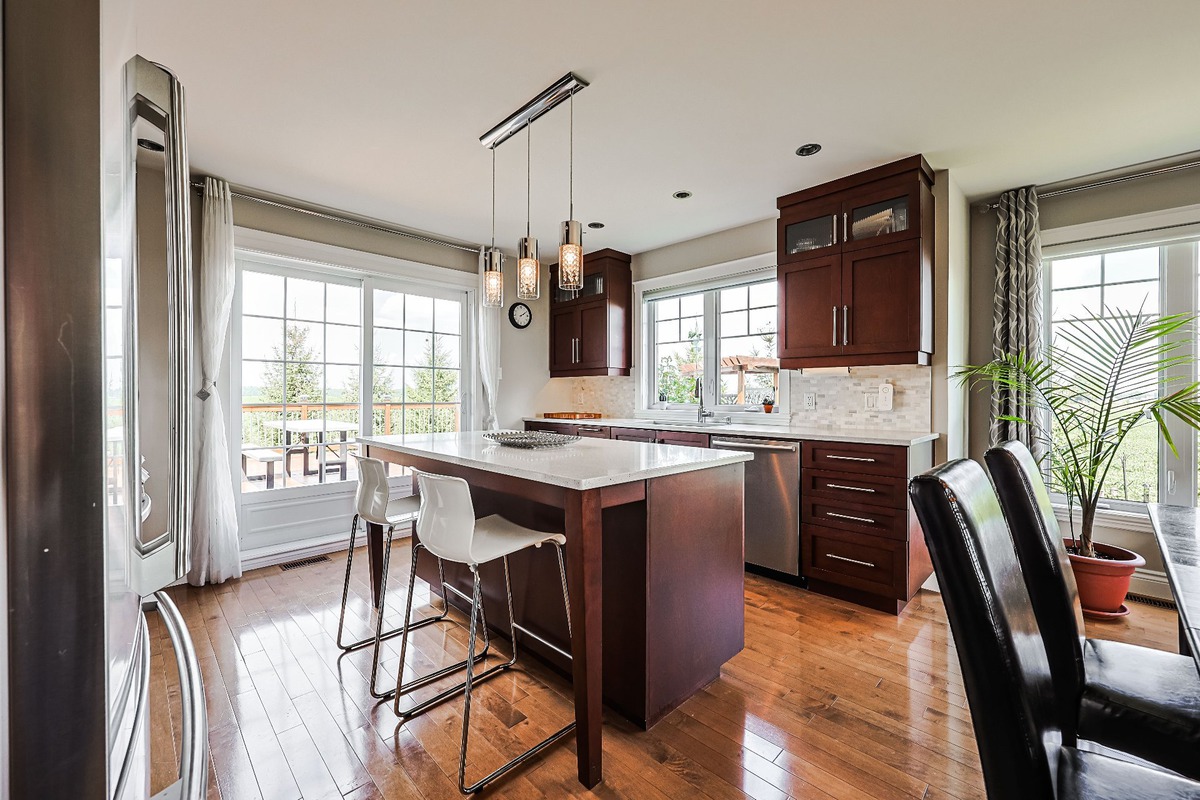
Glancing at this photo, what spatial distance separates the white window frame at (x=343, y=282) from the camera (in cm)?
348

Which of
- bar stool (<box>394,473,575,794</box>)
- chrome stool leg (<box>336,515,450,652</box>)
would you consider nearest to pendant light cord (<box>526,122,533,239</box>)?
bar stool (<box>394,473,575,794</box>)

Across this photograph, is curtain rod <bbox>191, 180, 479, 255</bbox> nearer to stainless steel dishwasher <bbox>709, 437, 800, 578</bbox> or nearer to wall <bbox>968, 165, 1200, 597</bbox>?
stainless steel dishwasher <bbox>709, 437, 800, 578</bbox>

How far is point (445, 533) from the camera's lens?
68.6 inches

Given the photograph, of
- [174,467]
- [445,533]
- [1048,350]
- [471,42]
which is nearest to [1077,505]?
[1048,350]

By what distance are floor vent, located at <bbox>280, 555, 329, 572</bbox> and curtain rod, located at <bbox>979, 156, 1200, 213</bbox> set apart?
5082 millimetres

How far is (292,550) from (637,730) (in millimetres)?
2940

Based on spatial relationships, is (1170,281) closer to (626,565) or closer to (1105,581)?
(1105,581)

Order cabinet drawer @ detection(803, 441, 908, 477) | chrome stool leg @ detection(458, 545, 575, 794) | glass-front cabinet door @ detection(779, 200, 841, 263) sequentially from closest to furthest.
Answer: chrome stool leg @ detection(458, 545, 575, 794) < cabinet drawer @ detection(803, 441, 908, 477) < glass-front cabinet door @ detection(779, 200, 841, 263)

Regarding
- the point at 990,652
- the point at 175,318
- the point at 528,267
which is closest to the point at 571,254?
the point at 528,267

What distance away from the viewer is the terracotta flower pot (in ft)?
8.56

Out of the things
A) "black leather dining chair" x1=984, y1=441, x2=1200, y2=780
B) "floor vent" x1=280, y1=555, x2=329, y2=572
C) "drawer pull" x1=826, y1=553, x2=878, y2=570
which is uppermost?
"black leather dining chair" x1=984, y1=441, x2=1200, y2=780

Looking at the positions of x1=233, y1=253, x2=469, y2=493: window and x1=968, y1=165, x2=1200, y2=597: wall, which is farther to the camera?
x1=233, y1=253, x2=469, y2=493: window

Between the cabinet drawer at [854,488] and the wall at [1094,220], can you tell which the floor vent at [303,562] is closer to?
the cabinet drawer at [854,488]

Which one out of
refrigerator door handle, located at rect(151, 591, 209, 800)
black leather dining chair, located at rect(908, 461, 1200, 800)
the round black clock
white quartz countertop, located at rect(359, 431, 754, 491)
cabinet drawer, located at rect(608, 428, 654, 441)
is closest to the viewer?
refrigerator door handle, located at rect(151, 591, 209, 800)
